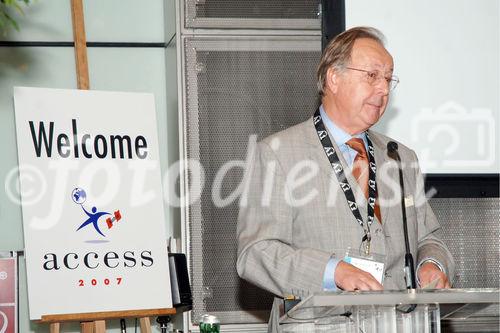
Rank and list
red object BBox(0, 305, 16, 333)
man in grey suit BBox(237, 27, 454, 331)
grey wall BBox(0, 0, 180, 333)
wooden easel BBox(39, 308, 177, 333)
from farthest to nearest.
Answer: grey wall BBox(0, 0, 180, 333) < red object BBox(0, 305, 16, 333) < wooden easel BBox(39, 308, 177, 333) < man in grey suit BBox(237, 27, 454, 331)

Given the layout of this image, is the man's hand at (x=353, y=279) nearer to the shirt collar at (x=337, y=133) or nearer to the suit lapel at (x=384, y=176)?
the suit lapel at (x=384, y=176)

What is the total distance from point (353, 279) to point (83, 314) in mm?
2131

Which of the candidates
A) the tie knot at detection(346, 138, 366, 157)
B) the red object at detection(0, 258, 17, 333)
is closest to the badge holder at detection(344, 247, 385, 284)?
the tie knot at detection(346, 138, 366, 157)

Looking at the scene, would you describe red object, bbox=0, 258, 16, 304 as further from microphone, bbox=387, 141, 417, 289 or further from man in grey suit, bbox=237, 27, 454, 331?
microphone, bbox=387, 141, 417, 289

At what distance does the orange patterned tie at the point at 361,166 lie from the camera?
329 cm

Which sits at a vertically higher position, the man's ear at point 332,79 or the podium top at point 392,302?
the man's ear at point 332,79

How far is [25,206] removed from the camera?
4.66 m

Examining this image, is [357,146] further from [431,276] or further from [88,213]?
[88,213]

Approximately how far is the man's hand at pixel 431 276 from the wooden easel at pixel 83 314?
1.94 m

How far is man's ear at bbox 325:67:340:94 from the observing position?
340 centimetres

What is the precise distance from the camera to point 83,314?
4598mm

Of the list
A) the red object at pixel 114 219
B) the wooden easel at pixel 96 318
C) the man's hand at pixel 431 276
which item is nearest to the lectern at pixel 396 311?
the man's hand at pixel 431 276

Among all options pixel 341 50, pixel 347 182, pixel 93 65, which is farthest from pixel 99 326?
pixel 341 50

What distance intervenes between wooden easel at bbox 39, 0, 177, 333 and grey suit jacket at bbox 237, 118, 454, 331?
156 centimetres
